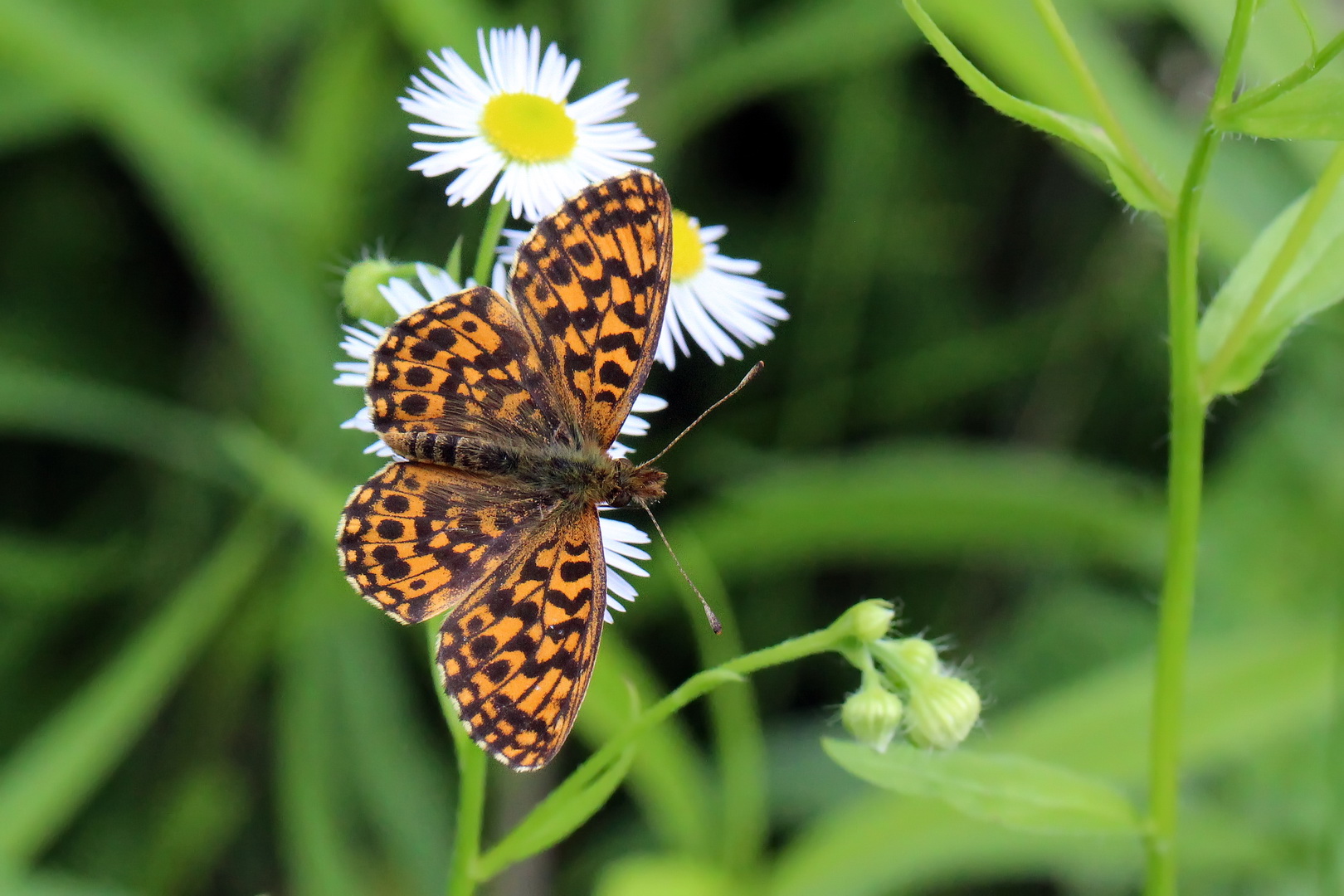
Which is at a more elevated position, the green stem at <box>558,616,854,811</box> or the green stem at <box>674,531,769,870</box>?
the green stem at <box>674,531,769,870</box>

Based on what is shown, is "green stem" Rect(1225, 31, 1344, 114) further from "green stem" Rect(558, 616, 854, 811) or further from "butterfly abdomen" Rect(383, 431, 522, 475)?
"butterfly abdomen" Rect(383, 431, 522, 475)

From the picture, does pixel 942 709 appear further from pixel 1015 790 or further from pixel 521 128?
pixel 521 128

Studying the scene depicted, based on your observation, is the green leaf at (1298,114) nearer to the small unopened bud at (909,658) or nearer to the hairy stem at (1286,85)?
the hairy stem at (1286,85)

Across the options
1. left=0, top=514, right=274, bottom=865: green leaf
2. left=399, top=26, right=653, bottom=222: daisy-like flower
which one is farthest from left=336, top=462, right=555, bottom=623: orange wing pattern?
left=0, top=514, right=274, bottom=865: green leaf

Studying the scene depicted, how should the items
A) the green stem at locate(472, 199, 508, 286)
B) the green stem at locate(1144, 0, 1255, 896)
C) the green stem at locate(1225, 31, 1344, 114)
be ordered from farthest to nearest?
the green stem at locate(472, 199, 508, 286) → the green stem at locate(1144, 0, 1255, 896) → the green stem at locate(1225, 31, 1344, 114)

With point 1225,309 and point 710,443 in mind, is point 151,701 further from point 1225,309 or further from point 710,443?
point 1225,309

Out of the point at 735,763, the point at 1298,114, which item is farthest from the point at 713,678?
the point at 735,763

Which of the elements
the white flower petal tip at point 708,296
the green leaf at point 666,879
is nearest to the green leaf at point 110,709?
the green leaf at point 666,879

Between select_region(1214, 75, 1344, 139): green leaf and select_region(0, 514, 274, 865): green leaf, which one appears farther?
A: select_region(0, 514, 274, 865): green leaf
